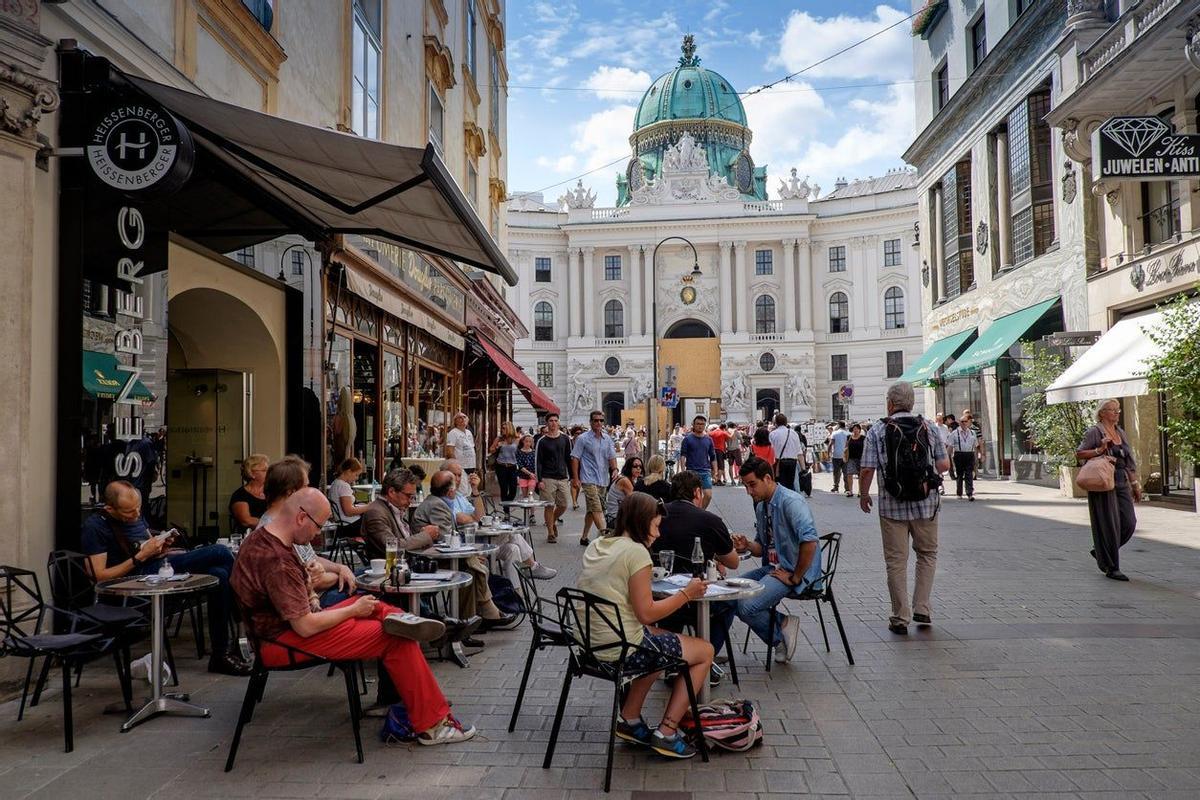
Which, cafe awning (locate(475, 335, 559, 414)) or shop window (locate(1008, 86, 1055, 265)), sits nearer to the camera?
shop window (locate(1008, 86, 1055, 265))

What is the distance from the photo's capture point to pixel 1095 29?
1623cm

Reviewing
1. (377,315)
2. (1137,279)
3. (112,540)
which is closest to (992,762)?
(112,540)

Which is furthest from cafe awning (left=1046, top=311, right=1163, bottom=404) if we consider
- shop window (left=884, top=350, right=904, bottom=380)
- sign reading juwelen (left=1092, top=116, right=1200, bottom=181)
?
shop window (left=884, top=350, right=904, bottom=380)

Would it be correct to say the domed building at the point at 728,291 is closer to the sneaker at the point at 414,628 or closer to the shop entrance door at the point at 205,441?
the shop entrance door at the point at 205,441

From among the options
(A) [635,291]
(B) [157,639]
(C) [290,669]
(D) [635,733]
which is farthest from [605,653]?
(A) [635,291]

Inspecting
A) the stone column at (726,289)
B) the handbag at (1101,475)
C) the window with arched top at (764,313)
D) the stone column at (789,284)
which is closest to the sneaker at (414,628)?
the handbag at (1101,475)

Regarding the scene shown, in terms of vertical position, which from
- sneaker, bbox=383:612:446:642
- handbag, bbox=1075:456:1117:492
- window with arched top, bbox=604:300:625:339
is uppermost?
window with arched top, bbox=604:300:625:339

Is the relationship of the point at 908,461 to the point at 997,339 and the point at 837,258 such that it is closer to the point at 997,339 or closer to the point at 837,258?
the point at 997,339

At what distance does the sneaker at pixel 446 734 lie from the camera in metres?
4.37

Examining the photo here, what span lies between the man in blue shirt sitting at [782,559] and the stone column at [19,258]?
4383 mm

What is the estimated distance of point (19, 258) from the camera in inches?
205

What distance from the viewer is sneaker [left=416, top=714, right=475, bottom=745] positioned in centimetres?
437

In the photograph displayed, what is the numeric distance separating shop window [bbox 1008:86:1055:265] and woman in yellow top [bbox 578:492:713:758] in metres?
18.9

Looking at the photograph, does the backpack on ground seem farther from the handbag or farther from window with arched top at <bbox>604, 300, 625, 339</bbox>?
window with arched top at <bbox>604, 300, 625, 339</bbox>
